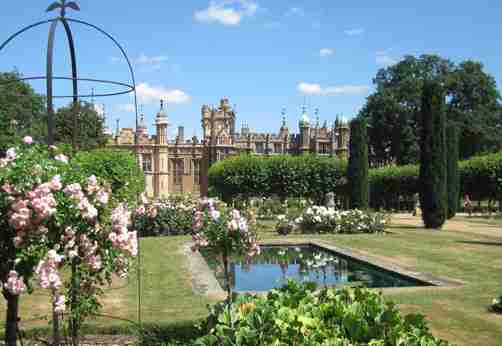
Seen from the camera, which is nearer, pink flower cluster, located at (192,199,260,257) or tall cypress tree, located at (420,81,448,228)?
pink flower cluster, located at (192,199,260,257)

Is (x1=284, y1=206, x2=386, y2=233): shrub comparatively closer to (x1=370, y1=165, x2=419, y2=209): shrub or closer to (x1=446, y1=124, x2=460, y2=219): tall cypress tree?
(x1=446, y1=124, x2=460, y2=219): tall cypress tree

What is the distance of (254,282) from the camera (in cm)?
962

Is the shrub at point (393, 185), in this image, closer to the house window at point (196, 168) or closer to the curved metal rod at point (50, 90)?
the house window at point (196, 168)

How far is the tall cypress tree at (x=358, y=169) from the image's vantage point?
77.4 feet

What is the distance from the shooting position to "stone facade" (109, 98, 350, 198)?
52.7 m

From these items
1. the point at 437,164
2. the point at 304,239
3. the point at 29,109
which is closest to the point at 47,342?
the point at 304,239

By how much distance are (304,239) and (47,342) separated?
1086 centimetres

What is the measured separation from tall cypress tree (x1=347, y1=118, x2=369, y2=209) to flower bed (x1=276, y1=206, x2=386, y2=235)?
5003 millimetres

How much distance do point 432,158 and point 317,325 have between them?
17.9 metres

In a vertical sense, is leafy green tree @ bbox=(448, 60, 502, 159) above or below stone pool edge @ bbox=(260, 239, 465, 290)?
above

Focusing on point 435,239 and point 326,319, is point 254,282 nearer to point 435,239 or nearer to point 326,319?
point 326,319

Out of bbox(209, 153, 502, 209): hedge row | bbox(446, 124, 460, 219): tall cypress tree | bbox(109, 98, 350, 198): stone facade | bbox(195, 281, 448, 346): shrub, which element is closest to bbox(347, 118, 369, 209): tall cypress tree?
bbox(446, 124, 460, 219): tall cypress tree

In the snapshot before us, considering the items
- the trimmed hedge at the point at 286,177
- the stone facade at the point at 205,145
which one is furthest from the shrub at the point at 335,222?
the stone facade at the point at 205,145

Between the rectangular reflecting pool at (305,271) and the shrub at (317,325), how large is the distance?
389cm
